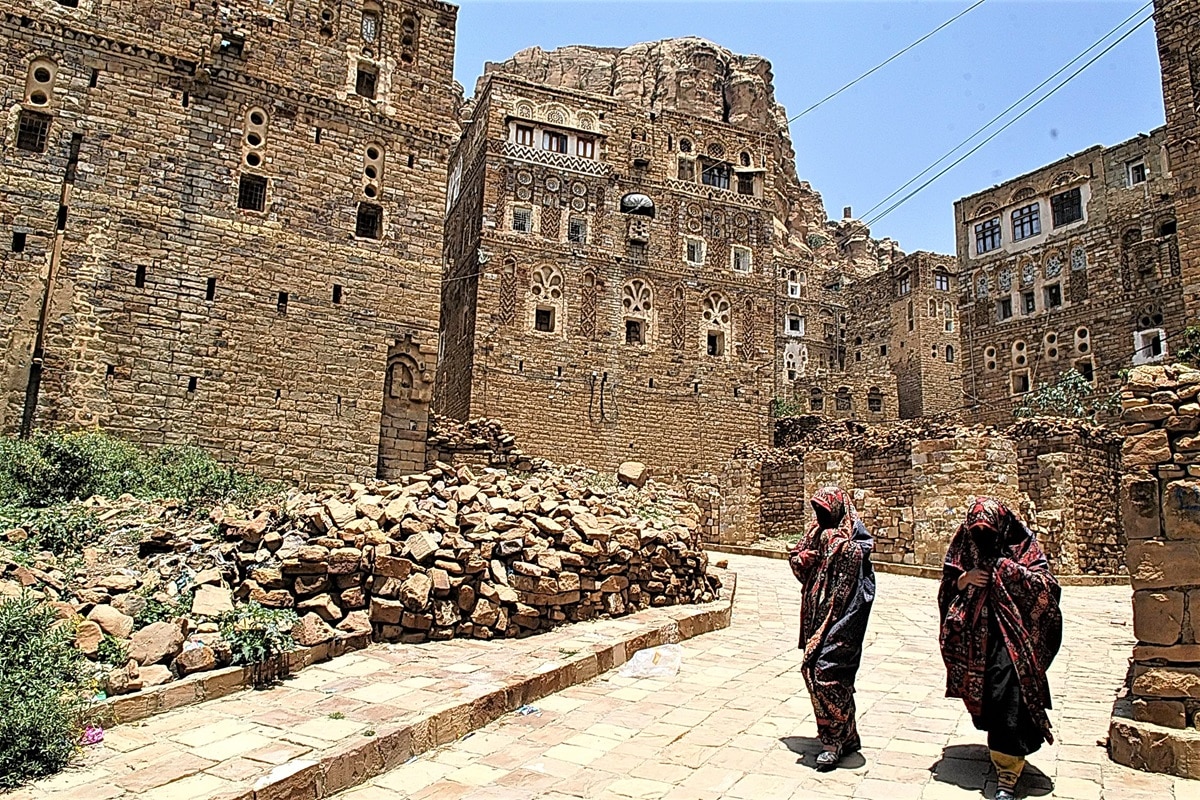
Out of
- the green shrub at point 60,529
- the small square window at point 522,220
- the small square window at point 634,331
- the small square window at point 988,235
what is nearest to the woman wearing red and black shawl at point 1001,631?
the green shrub at point 60,529

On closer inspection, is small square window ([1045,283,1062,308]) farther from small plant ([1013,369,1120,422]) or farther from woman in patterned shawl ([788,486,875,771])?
woman in patterned shawl ([788,486,875,771])

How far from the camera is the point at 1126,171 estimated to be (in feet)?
101

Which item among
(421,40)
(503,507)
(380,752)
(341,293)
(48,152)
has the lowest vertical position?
(380,752)

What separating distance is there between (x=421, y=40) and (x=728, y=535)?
46.5ft

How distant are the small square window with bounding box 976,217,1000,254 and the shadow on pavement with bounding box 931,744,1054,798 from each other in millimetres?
35526

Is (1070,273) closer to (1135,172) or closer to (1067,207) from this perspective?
(1067,207)

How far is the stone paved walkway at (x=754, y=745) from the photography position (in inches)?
172

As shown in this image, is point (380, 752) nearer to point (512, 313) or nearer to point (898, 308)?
point (512, 313)

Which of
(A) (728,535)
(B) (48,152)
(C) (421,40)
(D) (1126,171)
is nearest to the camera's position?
(B) (48,152)

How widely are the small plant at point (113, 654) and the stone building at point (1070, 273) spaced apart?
32.1m

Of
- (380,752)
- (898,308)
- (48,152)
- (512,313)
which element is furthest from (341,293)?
(898,308)

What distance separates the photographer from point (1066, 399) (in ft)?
95.3

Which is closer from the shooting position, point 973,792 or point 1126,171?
point 973,792

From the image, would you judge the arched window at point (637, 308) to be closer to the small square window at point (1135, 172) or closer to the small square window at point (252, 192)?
the small square window at point (252, 192)
